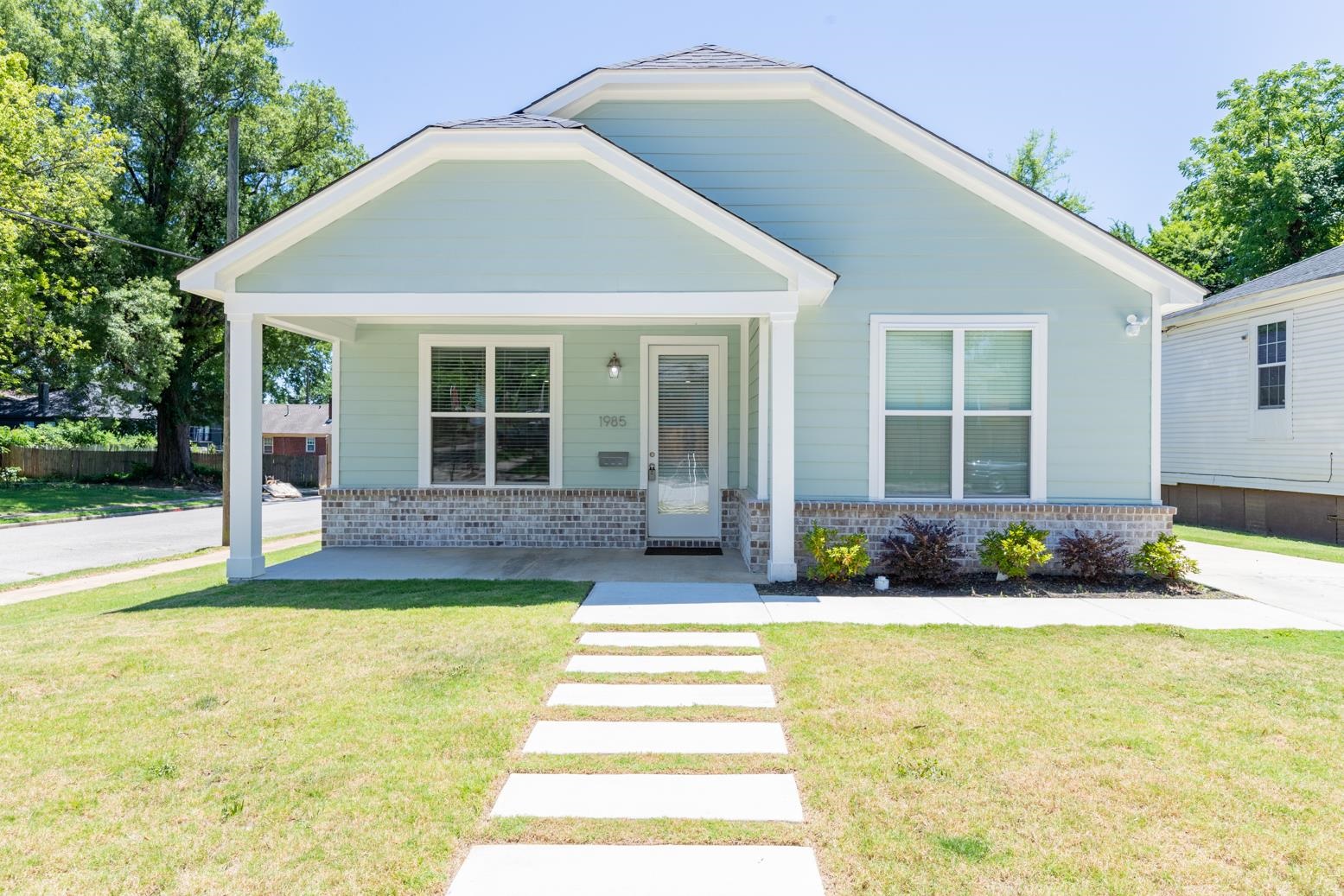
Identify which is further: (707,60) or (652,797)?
(707,60)

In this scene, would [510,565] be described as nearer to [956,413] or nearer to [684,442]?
[684,442]

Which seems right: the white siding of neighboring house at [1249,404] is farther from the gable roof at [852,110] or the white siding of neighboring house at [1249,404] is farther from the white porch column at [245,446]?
the white porch column at [245,446]

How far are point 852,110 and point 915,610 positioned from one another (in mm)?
5643

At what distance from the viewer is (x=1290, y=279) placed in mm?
12477

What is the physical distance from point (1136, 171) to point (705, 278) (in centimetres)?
3017

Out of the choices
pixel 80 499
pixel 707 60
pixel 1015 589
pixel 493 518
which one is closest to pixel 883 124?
pixel 707 60

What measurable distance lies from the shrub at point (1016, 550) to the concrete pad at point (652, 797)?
5033 millimetres

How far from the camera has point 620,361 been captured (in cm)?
967

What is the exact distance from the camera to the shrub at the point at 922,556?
24.1 feet

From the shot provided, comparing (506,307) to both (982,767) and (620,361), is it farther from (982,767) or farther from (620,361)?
(982,767)

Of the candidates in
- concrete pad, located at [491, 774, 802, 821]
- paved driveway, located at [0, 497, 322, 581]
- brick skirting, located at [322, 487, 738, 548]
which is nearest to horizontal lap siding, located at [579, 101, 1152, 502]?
brick skirting, located at [322, 487, 738, 548]

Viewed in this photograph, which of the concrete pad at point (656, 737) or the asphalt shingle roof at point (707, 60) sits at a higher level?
the asphalt shingle roof at point (707, 60)

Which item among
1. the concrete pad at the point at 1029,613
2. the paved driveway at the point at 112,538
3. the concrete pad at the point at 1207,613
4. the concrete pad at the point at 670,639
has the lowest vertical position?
the paved driveway at the point at 112,538

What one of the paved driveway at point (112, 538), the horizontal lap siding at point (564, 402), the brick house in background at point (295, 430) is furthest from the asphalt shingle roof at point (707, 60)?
the brick house in background at point (295, 430)
